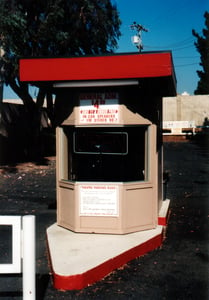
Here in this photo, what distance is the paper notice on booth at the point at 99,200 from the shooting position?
20.9ft

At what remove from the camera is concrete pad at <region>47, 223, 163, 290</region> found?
183 inches

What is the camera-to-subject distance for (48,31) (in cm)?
1866

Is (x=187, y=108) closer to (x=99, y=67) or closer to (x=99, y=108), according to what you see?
(x=99, y=108)

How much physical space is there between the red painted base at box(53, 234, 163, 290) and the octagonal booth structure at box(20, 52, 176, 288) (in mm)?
712

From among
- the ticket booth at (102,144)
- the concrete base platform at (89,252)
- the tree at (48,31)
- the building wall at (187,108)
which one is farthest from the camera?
the building wall at (187,108)

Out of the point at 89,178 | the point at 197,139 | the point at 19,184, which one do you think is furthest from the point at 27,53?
the point at 197,139

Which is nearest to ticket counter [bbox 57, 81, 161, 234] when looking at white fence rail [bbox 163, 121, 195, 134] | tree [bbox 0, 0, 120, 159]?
tree [bbox 0, 0, 120, 159]

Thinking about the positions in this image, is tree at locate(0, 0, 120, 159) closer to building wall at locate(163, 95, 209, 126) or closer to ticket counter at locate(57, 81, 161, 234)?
ticket counter at locate(57, 81, 161, 234)

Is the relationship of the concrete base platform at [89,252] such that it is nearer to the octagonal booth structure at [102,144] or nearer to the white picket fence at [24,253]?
the octagonal booth structure at [102,144]

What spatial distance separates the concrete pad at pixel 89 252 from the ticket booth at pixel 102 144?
0.24 meters

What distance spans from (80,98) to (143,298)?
3490mm

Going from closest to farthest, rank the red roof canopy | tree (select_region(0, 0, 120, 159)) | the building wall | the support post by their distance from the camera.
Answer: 1. the support post
2. the red roof canopy
3. tree (select_region(0, 0, 120, 159))
4. the building wall

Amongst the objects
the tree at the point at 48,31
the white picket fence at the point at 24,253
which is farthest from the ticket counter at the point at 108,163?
the tree at the point at 48,31

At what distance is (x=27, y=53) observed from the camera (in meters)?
18.8
